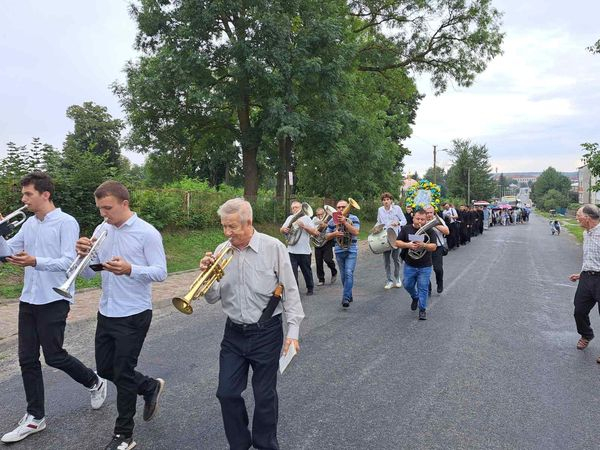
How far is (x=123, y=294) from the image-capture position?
3422mm

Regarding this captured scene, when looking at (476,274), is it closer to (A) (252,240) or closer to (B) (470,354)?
(B) (470,354)

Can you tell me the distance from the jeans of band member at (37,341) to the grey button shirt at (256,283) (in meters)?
1.34

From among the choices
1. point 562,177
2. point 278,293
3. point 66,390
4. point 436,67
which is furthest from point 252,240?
point 562,177

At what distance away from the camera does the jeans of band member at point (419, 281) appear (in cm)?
734

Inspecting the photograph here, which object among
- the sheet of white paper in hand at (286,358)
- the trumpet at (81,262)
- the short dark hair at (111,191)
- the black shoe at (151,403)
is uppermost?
the short dark hair at (111,191)

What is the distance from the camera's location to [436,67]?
2578 centimetres

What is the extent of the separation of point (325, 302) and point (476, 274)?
543 centimetres

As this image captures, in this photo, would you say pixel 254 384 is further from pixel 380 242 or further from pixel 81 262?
pixel 380 242

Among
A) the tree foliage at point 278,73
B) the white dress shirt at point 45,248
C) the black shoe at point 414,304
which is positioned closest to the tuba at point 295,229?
the black shoe at point 414,304

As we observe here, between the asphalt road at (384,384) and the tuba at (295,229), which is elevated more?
the tuba at (295,229)

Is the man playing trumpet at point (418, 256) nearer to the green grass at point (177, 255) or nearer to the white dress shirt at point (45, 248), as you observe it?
the white dress shirt at point (45, 248)

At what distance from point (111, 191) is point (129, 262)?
51cm

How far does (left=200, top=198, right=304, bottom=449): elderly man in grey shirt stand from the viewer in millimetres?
2996

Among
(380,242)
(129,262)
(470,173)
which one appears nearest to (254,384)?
(129,262)
